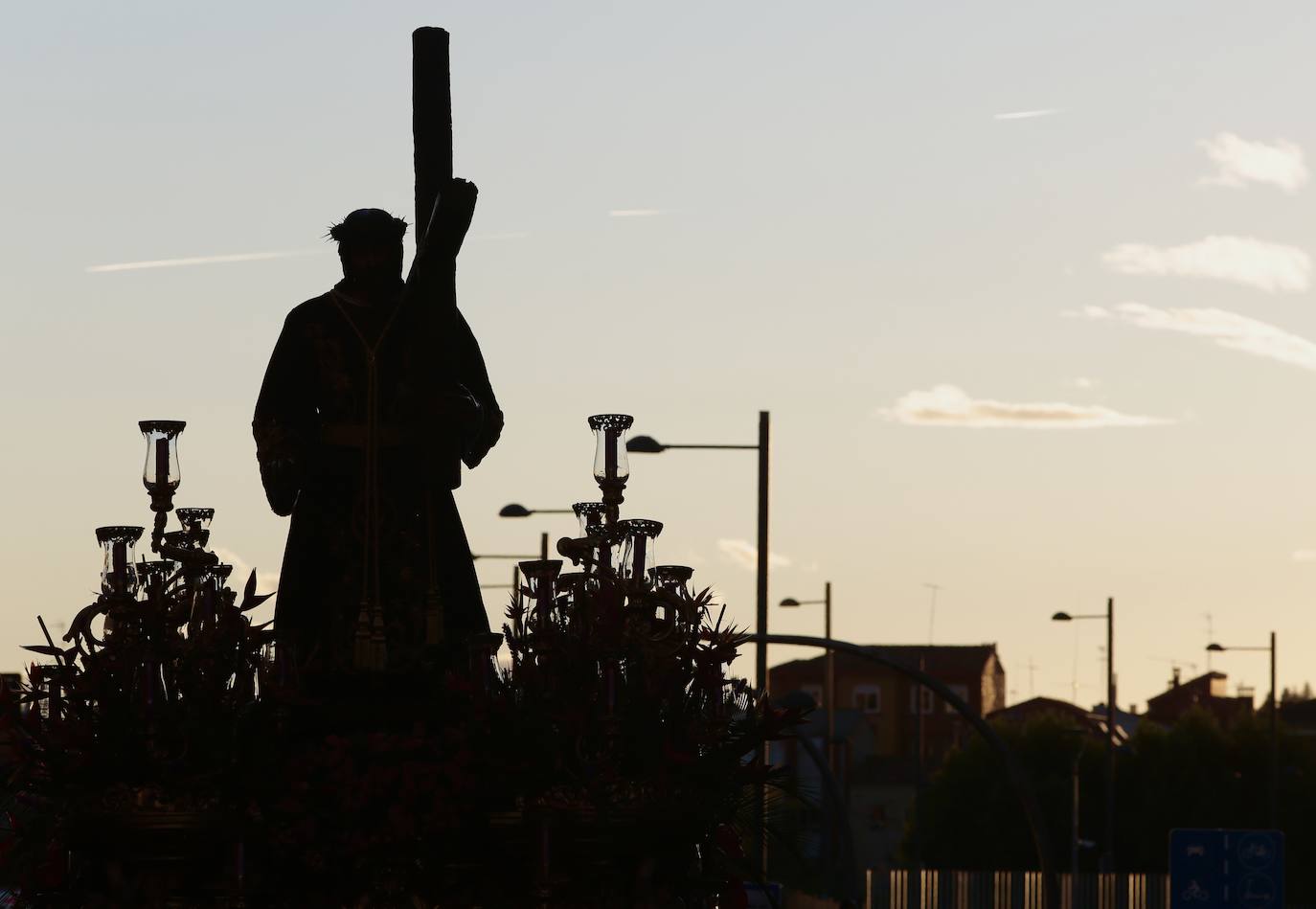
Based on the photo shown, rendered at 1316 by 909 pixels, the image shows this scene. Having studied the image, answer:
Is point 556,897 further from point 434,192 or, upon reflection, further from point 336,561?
point 434,192

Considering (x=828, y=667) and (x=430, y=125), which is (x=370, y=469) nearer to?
(x=430, y=125)

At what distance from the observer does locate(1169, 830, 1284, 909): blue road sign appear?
24.0 meters

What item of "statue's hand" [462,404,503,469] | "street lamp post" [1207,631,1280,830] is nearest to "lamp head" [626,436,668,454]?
"statue's hand" [462,404,503,469]

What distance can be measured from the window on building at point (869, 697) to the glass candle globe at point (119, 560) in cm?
12911

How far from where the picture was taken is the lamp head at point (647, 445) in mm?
32281

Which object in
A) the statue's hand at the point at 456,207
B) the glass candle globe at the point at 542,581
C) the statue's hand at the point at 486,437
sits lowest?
the glass candle globe at the point at 542,581

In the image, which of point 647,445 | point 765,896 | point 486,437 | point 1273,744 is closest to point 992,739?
point 647,445

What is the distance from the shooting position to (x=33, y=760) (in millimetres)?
9414

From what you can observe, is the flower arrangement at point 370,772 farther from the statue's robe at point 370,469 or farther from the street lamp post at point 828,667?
the street lamp post at point 828,667

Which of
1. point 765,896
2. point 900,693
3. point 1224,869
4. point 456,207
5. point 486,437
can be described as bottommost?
point 1224,869

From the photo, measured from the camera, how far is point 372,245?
11.2 metres

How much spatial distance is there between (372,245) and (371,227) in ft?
0.26

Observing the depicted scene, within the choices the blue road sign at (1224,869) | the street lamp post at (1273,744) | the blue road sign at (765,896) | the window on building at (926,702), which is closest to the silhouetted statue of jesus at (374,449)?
the blue road sign at (765,896)

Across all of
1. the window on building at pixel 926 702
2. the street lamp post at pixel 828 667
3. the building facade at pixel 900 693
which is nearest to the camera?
the street lamp post at pixel 828 667
